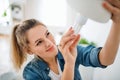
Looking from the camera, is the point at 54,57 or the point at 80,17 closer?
the point at 80,17

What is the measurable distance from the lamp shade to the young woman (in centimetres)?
14

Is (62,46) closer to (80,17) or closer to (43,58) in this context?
(80,17)

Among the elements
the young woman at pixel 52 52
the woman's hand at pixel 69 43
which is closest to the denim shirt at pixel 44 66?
the young woman at pixel 52 52

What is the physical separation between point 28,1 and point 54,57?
1.32m

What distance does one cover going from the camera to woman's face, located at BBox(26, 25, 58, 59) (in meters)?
0.79

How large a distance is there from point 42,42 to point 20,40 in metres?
0.14

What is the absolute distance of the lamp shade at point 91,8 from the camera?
0.46 m

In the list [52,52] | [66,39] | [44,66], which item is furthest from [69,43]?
[44,66]

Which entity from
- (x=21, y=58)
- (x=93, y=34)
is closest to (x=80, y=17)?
(x=21, y=58)

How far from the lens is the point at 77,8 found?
48cm

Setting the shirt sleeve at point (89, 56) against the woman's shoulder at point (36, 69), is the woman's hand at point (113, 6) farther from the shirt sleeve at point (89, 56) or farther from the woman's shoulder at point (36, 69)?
the woman's shoulder at point (36, 69)

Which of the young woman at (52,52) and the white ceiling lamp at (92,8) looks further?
the young woman at (52,52)

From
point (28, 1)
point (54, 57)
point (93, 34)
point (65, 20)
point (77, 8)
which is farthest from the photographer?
point (28, 1)

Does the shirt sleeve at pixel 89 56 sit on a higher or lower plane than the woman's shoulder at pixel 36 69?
higher
